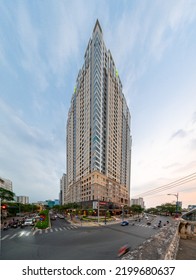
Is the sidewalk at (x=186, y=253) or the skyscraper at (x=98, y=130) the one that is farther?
the skyscraper at (x=98, y=130)

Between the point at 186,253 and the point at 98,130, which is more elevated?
the point at 98,130

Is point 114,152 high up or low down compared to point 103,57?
down

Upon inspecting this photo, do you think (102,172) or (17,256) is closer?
(17,256)

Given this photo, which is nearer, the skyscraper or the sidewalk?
the sidewalk

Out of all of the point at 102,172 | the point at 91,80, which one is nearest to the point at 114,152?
the point at 102,172

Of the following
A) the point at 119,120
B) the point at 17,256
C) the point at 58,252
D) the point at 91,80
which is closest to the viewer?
the point at 17,256

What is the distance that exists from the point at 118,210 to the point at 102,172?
26606 millimetres

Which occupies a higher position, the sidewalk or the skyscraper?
the skyscraper

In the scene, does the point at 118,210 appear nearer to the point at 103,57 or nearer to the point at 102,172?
the point at 102,172

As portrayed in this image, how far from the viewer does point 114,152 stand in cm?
9712

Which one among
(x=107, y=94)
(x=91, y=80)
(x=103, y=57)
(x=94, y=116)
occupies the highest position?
(x=103, y=57)

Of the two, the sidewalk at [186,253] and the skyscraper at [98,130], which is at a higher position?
the skyscraper at [98,130]

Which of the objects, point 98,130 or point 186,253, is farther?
point 98,130

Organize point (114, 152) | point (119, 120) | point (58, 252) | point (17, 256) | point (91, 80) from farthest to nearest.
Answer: point (119, 120) → point (114, 152) → point (91, 80) → point (58, 252) → point (17, 256)
